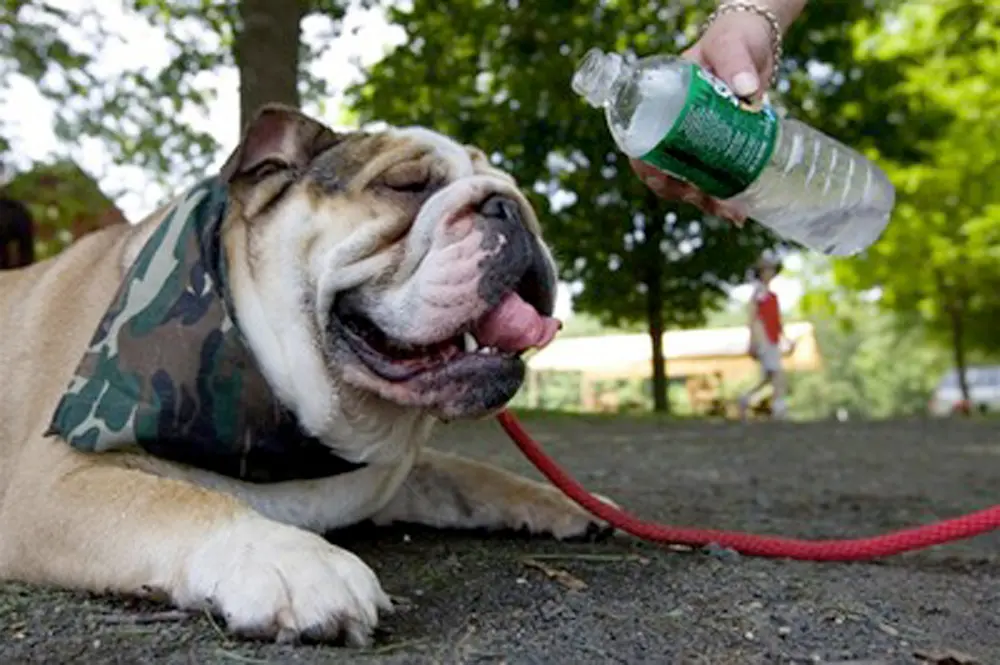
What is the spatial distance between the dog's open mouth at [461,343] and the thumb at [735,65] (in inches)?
28.2

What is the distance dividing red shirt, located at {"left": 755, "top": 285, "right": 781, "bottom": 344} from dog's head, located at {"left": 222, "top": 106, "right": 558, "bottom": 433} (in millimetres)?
10549

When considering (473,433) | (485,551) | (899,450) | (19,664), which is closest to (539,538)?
(485,551)

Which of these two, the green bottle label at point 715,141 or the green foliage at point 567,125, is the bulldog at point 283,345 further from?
the green foliage at point 567,125

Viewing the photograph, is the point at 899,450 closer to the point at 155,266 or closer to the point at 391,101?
the point at 391,101

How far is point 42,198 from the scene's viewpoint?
1031 centimetres

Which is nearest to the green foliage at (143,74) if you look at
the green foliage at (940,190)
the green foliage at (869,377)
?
the green foliage at (940,190)

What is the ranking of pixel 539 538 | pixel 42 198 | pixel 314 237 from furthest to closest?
pixel 42 198 < pixel 539 538 < pixel 314 237

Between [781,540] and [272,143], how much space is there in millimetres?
1702

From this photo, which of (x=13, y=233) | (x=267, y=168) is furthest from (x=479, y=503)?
(x=13, y=233)

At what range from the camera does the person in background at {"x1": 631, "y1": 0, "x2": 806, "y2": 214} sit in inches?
113

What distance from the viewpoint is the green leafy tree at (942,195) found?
1869 centimetres

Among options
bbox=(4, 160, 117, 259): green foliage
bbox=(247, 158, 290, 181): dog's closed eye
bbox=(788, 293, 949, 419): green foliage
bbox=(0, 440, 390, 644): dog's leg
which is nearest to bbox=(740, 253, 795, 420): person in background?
bbox=(4, 160, 117, 259): green foliage

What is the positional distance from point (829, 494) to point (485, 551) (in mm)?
2847

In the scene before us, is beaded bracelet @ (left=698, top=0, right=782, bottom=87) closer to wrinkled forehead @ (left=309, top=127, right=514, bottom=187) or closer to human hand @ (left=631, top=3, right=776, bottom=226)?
human hand @ (left=631, top=3, right=776, bottom=226)
